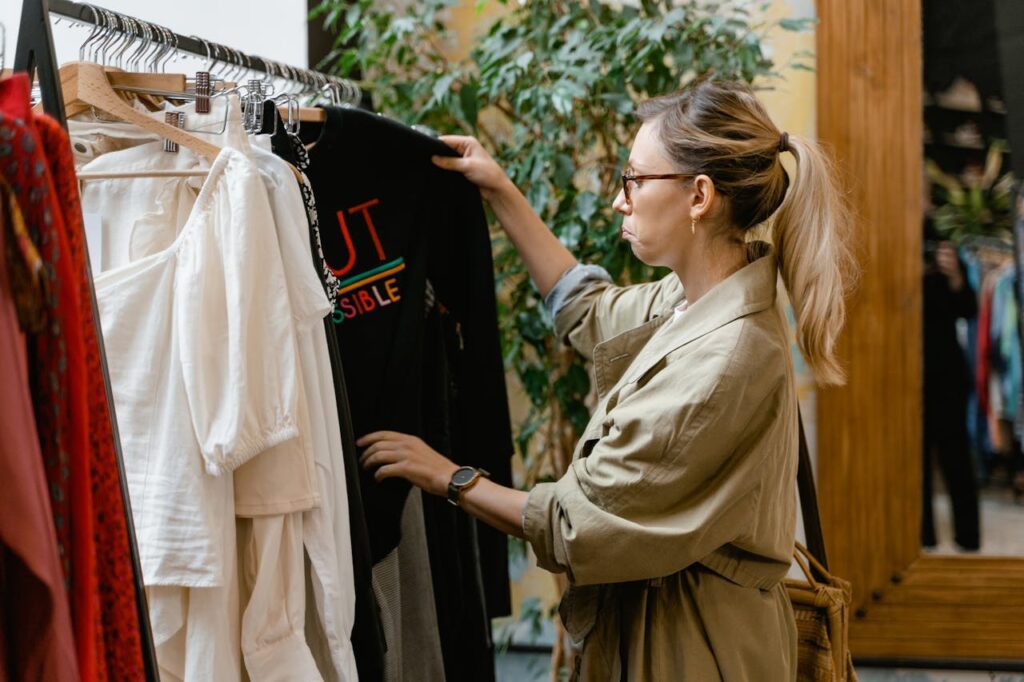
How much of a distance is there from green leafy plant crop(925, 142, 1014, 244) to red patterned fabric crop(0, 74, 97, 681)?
2.36 meters

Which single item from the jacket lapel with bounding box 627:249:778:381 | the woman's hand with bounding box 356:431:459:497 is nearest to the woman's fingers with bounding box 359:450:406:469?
the woman's hand with bounding box 356:431:459:497

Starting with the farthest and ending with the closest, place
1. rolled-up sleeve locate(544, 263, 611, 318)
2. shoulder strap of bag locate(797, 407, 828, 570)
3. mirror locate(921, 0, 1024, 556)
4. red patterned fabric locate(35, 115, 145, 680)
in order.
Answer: mirror locate(921, 0, 1024, 556)
rolled-up sleeve locate(544, 263, 611, 318)
shoulder strap of bag locate(797, 407, 828, 570)
red patterned fabric locate(35, 115, 145, 680)

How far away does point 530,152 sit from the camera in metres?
2.03

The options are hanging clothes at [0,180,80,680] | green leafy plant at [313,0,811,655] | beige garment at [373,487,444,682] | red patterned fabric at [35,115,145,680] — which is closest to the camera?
hanging clothes at [0,180,80,680]

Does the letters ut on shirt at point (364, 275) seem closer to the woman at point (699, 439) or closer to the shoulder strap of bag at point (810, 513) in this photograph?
the woman at point (699, 439)

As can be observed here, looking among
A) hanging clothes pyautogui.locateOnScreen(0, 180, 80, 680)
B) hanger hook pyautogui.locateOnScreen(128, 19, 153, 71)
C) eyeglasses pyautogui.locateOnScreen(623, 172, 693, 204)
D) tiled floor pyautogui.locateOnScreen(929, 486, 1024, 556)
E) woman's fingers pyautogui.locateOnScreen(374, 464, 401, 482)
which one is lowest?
tiled floor pyautogui.locateOnScreen(929, 486, 1024, 556)

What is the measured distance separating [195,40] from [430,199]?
421mm

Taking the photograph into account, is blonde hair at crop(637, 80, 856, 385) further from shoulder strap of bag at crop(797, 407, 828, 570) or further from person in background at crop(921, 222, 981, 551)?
person in background at crop(921, 222, 981, 551)

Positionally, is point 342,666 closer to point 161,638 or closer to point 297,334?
point 161,638

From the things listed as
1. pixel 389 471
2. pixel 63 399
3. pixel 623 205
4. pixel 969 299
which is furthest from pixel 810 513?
pixel 63 399

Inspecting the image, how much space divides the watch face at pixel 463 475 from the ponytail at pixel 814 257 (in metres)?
0.53

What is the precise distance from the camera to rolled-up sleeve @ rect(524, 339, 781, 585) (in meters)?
1.32

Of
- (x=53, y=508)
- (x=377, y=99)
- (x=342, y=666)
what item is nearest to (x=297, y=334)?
(x=342, y=666)

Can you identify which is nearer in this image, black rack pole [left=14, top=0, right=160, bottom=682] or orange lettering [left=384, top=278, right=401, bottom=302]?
black rack pole [left=14, top=0, right=160, bottom=682]
